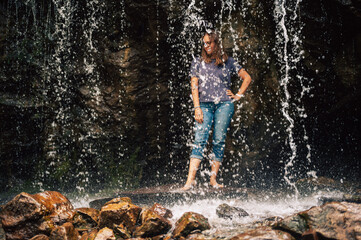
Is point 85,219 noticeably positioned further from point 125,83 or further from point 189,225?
point 125,83

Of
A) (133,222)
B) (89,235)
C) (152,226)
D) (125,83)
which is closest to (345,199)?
(152,226)

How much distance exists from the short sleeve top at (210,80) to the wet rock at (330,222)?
189 cm

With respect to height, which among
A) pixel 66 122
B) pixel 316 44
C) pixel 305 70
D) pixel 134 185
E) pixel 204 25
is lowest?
pixel 134 185

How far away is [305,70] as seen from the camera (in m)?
4.70

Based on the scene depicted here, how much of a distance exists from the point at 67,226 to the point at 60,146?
282cm

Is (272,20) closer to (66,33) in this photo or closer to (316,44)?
(316,44)

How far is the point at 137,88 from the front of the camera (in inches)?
191

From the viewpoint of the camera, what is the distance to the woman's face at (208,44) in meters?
3.71

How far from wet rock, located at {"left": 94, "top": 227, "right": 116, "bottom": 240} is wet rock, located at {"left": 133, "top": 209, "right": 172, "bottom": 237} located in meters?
0.22

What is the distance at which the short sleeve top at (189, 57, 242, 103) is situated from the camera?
3760 millimetres

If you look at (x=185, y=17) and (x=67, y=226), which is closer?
(x=67, y=226)

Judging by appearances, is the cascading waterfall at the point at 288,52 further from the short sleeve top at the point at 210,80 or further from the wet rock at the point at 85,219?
the wet rock at the point at 85,219

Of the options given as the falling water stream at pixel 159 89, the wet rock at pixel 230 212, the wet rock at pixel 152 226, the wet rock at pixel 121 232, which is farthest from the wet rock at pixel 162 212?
the falling water stream at pixel 159 89

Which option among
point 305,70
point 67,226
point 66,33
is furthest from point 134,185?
point 305,70
